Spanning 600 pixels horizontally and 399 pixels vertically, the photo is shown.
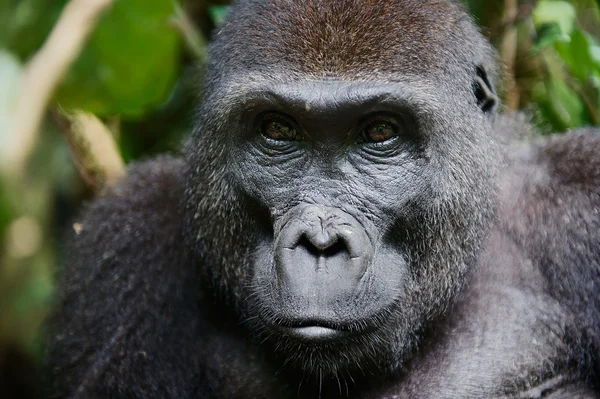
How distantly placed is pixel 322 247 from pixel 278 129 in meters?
0.73

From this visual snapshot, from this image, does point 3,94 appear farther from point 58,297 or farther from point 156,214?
point 58,297

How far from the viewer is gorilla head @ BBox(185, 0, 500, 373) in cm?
342

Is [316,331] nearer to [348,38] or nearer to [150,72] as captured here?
[348,38]

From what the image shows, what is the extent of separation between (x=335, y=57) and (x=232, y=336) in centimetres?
159

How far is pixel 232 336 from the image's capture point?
14.1 ft

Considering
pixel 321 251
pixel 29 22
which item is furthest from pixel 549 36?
pixel 29 22

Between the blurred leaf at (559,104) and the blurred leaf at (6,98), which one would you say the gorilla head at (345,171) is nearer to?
the blurred leaf at (6,98)

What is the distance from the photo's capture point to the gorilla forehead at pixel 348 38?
145 inches

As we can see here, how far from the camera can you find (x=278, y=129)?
3.76m

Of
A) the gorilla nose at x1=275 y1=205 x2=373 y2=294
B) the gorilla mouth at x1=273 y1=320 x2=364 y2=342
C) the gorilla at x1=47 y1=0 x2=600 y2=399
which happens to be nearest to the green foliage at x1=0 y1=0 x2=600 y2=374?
the gorilla at x1=47 y1=0 x2=600 y2=399

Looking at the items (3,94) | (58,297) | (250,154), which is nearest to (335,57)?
(250,154)

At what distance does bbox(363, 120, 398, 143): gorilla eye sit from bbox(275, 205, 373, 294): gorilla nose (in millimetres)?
428

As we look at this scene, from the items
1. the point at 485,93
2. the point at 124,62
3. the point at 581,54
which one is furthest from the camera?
the point at 124,62

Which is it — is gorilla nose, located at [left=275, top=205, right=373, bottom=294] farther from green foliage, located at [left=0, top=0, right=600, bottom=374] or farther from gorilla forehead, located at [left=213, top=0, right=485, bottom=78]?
green foliage, located at [left=0, top=0, right=600, bottom=374]
